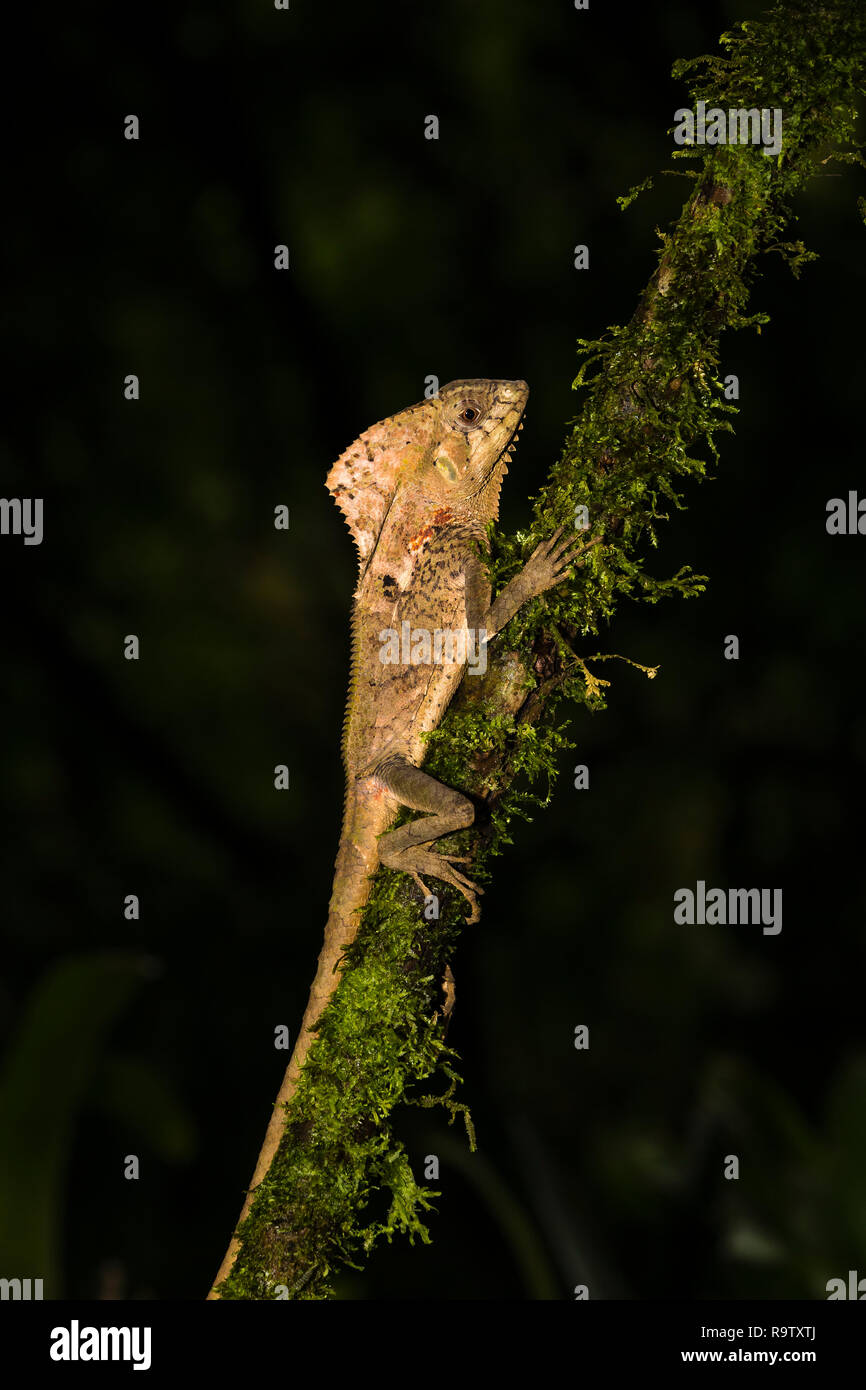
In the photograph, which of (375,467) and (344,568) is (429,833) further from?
(344,568)

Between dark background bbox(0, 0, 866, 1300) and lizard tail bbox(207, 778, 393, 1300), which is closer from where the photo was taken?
lizard tail bbox(207, 778, 393, 1300)

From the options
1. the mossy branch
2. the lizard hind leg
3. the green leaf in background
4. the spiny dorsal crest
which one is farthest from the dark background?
the lizard hind leg

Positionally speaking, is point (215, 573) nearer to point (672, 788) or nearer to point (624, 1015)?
point (672, 788)

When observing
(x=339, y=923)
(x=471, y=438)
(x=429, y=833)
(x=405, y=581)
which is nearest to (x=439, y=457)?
(x=471, y=438)

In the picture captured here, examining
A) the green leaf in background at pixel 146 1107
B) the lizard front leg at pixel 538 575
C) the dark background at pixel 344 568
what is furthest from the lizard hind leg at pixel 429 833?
the dark background at pixel 344 568

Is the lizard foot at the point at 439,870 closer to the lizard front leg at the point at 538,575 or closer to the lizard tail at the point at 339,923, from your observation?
the lizard tail at the point at 339,923

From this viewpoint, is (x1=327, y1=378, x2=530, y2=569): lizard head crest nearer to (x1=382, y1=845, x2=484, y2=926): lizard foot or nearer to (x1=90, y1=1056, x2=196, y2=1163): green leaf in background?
(x1=382, y1=845, x2=484, y2=926): lizard foot

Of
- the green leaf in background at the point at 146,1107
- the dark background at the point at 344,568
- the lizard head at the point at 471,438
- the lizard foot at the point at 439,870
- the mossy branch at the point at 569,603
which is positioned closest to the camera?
the mossy branch at the point at 569,603
